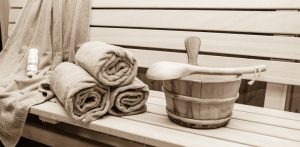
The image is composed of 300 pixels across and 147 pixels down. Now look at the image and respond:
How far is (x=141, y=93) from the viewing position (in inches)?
47.6

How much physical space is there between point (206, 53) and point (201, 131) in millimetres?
583

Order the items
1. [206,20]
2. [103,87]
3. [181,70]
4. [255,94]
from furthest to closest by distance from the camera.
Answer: [255,94], [206,20], [103,87], [181,70]

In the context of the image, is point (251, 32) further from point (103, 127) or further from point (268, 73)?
point (103, 127)

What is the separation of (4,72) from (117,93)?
946mm

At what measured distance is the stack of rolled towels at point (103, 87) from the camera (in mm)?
1118

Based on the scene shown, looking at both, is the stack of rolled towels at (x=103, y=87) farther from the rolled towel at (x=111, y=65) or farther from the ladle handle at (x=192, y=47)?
the ladle handle at (x=192, y=47)

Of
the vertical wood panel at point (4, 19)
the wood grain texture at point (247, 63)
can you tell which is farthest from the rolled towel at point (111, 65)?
the vertical wood panel at point (4, 19)

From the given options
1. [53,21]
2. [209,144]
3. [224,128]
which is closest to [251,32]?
[224,128]

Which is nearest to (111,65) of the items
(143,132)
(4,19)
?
(143,132)

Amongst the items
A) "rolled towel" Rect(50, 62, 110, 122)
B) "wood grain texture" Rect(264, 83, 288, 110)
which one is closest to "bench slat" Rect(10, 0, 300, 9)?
"wood grain texture" Rect(264, 83, 288, 110)

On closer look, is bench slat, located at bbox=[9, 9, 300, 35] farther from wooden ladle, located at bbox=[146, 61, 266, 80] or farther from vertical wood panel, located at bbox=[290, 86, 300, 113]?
wooden ladle, located at bbox=[146, 61, 266, 80]

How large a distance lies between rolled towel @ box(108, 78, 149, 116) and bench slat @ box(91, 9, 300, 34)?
1.65 ft

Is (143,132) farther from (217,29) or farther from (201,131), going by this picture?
(217,29)

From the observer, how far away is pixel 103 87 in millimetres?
1146
